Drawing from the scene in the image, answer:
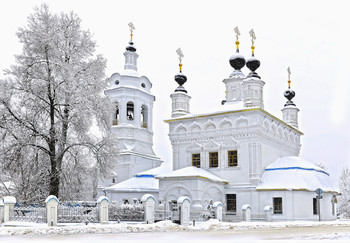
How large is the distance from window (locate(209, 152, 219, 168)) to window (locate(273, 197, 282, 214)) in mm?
4021

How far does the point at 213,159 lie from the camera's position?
2586 cm

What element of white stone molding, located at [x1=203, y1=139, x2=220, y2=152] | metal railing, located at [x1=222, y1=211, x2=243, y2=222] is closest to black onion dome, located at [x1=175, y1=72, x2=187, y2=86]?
white stone molding, located at [x1=203, y1=139, x2=220, y2=152]

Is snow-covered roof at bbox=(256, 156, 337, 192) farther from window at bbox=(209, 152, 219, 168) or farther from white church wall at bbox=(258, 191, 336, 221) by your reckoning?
window at bbox=(209, 152, 219, 168)

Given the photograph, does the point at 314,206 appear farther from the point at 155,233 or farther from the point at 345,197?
the point at 345,197

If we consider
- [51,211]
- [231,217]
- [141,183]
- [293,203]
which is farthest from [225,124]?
[51,211]

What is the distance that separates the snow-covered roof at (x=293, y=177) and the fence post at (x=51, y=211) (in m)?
11.7

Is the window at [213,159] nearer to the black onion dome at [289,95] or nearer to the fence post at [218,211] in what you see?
the fence post at [218,211]

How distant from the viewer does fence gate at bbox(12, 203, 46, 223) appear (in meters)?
16.8

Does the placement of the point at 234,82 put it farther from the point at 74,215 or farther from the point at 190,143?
the point at 74,215

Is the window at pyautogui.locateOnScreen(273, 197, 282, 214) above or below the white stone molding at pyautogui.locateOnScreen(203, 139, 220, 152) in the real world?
below

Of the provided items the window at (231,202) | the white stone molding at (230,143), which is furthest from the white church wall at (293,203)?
the white stone molding at (230,143)

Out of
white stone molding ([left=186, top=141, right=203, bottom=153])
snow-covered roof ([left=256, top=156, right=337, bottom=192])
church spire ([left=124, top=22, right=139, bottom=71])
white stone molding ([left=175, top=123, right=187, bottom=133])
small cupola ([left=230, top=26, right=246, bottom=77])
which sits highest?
church spire ([left=124, top=22, right=139, bottom=71])

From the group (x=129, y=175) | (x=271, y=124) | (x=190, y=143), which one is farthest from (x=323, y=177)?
(x=129, y=175)

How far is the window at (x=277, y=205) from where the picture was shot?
23188mm
